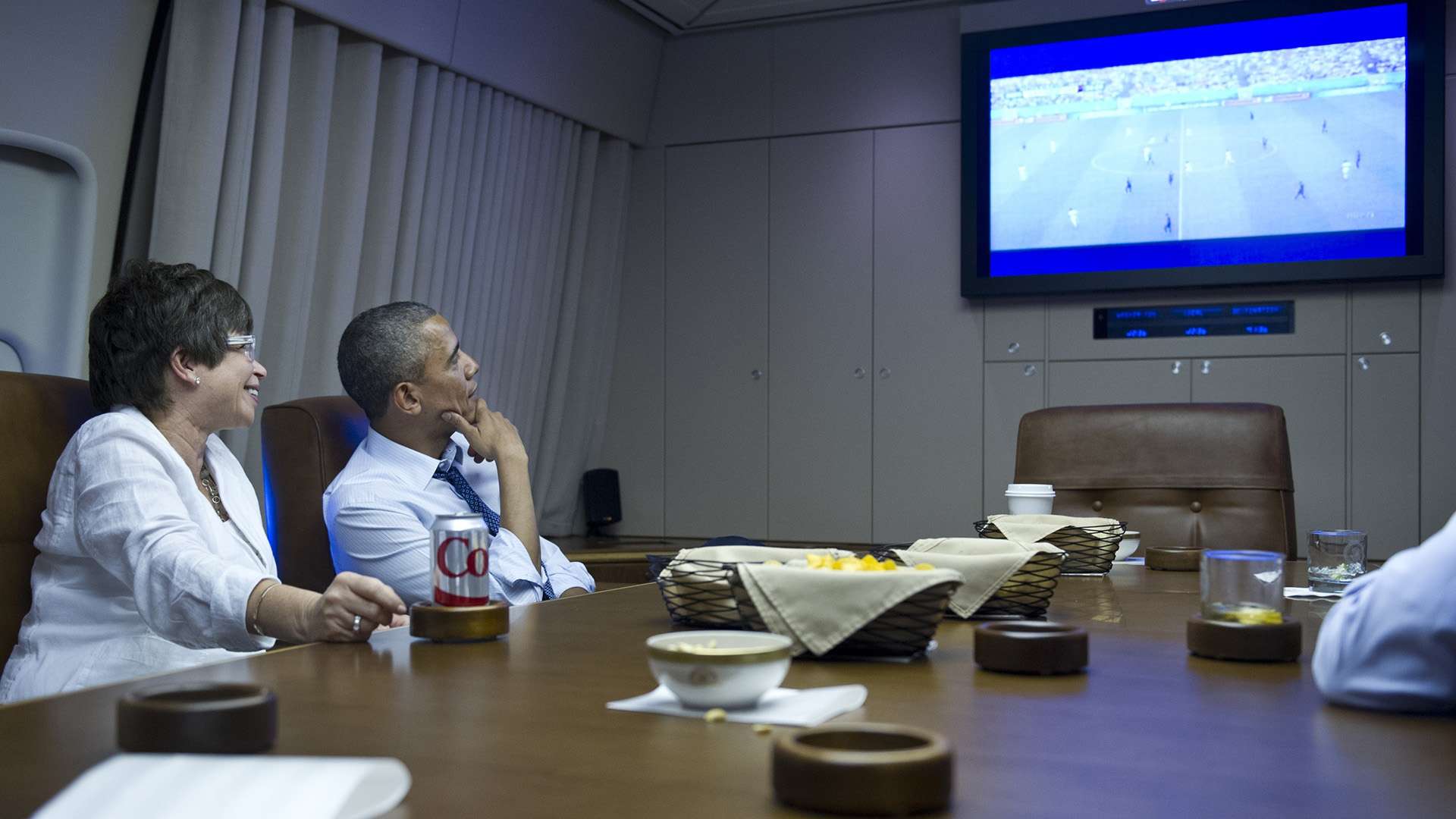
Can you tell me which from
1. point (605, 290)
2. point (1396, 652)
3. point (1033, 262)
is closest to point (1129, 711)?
point (1396, 652)

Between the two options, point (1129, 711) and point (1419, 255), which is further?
point (1419, 255)

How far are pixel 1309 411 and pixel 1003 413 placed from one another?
1.08 m

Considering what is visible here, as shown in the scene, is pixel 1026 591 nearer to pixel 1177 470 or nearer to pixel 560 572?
pixel 560 572

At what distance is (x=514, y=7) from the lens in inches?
182

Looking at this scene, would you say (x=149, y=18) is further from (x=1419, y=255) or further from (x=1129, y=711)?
(x=1419, y=255)

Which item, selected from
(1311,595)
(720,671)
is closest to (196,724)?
(720,671)

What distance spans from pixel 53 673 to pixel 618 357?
13.2 feet

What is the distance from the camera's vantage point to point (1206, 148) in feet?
15.1

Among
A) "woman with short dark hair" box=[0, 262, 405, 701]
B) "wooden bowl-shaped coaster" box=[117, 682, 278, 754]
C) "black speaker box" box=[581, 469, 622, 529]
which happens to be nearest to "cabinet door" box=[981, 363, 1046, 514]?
"black speaker box" box=[581, 469, 622, 529]

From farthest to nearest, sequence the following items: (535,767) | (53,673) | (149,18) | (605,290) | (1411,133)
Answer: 1. (605,290)
2. (1411,133)
3. (149,18)
4. (53,673)
5. (535,767)

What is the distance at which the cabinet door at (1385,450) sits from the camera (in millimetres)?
4469

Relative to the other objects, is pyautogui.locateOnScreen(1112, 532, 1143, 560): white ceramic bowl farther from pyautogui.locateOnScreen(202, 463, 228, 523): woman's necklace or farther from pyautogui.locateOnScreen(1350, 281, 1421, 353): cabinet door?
pyautogui.locateOnScreen(1350, 281, 1421, 353): cabinet door

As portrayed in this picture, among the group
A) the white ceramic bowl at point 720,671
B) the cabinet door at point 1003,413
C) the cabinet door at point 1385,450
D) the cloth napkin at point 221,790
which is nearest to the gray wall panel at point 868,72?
the cabinet door at point 1003,413

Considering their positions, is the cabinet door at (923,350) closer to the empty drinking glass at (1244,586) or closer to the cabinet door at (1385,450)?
the cabinet door at (1385,450)
